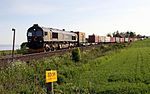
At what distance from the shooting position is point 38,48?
42219 mm

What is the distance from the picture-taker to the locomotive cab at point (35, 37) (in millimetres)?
42188

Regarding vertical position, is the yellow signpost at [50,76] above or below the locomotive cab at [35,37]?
below

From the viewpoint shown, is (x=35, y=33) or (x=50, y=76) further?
(x=35, y=33)

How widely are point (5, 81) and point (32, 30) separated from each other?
29186 mm

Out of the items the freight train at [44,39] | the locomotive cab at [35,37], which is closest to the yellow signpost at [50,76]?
the freight train at [44,39]

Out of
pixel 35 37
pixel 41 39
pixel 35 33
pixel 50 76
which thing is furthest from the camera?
pixel 35 33

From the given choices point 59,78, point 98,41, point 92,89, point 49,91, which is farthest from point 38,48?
point 98,41

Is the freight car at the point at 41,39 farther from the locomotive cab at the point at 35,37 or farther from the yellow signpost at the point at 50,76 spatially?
the yellow signpost at the point at 50,76

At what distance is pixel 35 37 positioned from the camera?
4291 cm

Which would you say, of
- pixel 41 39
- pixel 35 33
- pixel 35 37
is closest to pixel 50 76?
pixel 41 39

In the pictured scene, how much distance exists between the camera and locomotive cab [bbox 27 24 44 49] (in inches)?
1661

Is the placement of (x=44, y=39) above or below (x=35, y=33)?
below

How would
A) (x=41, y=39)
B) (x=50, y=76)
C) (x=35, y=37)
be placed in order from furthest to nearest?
(x=35, y=37)
(x=41, y=39)
(x=50, y=76)

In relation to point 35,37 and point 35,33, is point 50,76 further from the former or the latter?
point 35,33
